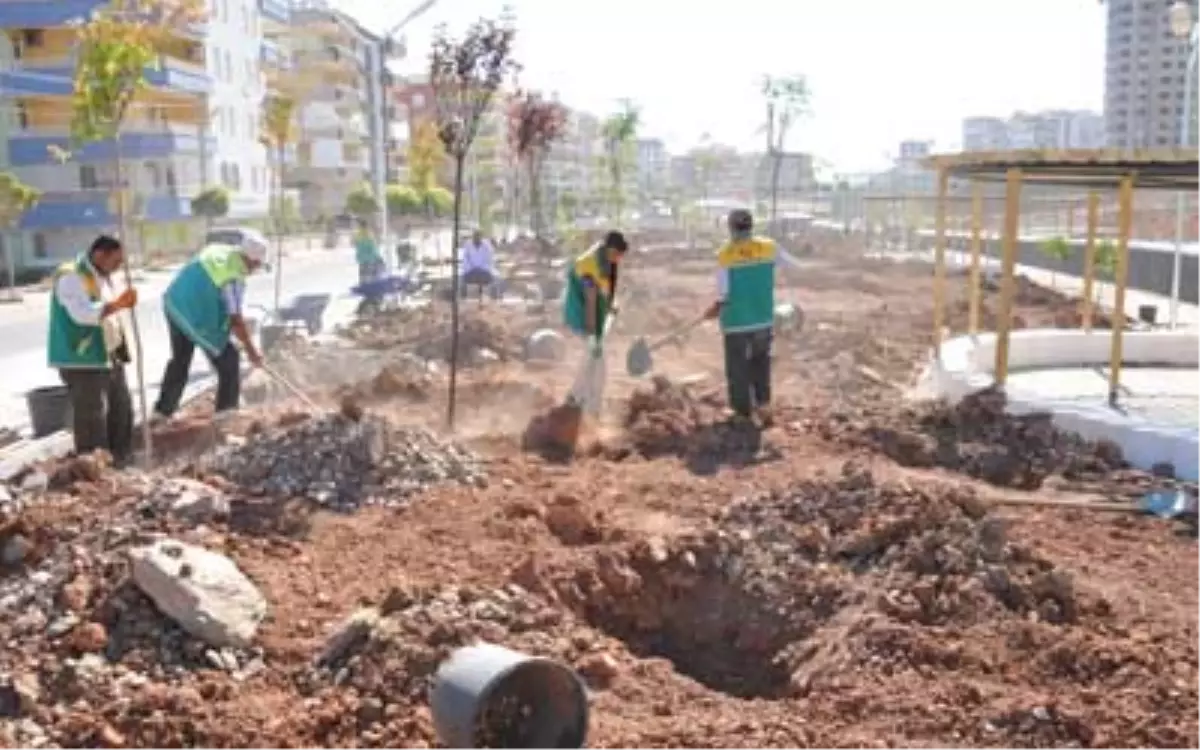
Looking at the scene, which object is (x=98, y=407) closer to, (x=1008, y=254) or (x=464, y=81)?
(x=464, y=81)

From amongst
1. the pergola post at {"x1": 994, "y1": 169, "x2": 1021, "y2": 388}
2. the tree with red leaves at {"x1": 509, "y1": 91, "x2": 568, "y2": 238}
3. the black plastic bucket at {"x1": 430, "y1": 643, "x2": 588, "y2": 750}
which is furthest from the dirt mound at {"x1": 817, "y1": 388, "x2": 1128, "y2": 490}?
the tree with red leaves at {"x1": 509, "y1": 91, "x2": 568, "y2": 238}

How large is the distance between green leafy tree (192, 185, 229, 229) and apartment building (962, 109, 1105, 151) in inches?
1716

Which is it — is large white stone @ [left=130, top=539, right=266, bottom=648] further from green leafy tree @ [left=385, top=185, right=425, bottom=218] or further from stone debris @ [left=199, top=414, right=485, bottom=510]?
green leafy tree @ [left=385, top=185, right=425, bottom=218]

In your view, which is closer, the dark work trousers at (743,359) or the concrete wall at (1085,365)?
the concrete wall at (1085,365)

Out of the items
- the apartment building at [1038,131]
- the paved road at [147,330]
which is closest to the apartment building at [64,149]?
the paved road at [147,330]

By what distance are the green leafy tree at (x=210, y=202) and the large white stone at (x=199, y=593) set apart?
44212 millimetres

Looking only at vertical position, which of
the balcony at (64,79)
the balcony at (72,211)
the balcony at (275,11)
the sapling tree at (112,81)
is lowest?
the balcony at (72,211)

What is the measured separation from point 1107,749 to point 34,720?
143 inches

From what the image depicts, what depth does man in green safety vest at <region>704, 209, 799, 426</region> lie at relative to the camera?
29.9 ft

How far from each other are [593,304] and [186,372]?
3.03 meters

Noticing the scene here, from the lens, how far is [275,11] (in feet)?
233

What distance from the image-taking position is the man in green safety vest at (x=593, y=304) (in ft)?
29.0

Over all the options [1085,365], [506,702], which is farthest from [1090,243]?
[506,702]

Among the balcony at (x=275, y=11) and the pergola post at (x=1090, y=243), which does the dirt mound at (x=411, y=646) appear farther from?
the balcony at (x=275, y=11)
